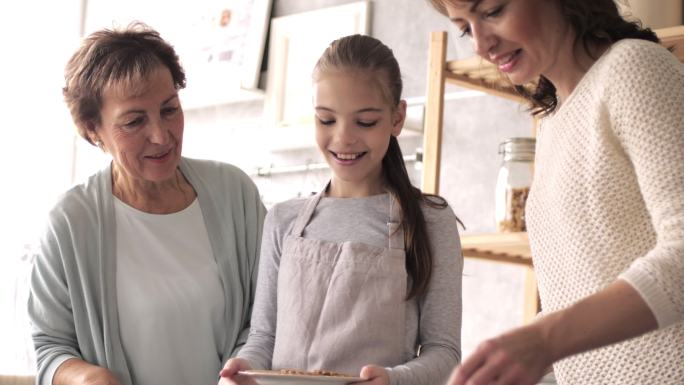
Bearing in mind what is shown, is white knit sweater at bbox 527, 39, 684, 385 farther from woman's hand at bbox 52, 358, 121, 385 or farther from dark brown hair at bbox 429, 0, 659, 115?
woman's hand at bbox 52, 358, 121, 385

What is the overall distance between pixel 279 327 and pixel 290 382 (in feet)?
1.22

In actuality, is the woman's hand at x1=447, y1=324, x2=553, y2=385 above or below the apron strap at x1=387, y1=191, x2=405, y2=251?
above

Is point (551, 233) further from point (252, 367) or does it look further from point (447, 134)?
point (447, 134)

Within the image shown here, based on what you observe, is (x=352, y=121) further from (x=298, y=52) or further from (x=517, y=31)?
(x=298, y=52)

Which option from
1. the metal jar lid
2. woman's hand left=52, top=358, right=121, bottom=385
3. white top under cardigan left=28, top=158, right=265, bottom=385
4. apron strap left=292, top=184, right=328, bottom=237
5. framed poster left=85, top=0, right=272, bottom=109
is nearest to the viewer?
apron strap left=292, top=184, right=328, bottom=237

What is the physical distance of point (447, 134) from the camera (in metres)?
3.30

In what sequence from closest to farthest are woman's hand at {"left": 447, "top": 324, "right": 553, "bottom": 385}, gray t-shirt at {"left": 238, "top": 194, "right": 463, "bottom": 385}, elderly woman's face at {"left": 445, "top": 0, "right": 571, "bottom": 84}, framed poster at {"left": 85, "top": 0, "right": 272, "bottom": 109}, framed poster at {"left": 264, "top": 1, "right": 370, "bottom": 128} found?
woman's hand at {"left": 447, "top": 324, "right": 553, "bottom": 385}
elderly woman's face at {"left": 445, "top": 0, "right": 571, "bottom": 84}
gray t-shirt at {"left": 238, "top": 194, "right": 463, "bottom": 385}
framed poster at {"left": 264, "top": 1, "right": 370, "bottom": 128}
framed poster at {"left": 85, "top": 0, "right": 272, "bottom": 109}

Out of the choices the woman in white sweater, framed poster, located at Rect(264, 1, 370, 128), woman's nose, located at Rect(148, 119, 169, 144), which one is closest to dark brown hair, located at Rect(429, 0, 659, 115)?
the woman in white sweater

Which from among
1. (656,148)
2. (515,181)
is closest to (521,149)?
(515,181)

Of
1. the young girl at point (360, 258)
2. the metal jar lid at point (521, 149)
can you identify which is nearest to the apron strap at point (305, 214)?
the young girl at point (360, 258)

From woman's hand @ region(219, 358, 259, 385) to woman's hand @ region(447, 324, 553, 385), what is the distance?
1.78 feet

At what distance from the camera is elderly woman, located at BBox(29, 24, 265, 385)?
1981 mm

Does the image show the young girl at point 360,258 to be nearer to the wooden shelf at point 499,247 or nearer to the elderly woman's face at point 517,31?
the elderly woman's face at point 517,31

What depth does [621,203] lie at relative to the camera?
114 centimetres
